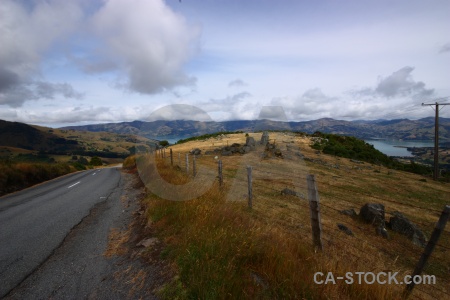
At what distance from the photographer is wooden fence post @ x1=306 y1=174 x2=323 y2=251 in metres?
5.46

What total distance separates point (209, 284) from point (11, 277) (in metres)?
4.70

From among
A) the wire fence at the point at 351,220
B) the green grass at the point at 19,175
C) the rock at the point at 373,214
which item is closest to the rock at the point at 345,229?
the wire fence at the point at 351,220

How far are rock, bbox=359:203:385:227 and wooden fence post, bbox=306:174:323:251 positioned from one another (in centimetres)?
609

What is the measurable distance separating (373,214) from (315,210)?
21.5 feet

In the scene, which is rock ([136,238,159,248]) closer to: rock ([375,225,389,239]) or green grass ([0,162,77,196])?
rock ([375,225,389,239])

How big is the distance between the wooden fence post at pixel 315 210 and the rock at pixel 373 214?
609cm

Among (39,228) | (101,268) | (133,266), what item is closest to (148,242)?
(133,266)

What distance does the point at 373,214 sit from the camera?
10.3 meters

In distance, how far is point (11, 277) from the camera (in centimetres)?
511

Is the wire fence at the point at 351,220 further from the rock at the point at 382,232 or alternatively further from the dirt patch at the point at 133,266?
the dirt patch at the point at 133,266

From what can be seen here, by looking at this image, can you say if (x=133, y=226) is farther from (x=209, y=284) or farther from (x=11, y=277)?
(x=209, y=284)

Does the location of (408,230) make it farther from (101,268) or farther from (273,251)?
(101,268)

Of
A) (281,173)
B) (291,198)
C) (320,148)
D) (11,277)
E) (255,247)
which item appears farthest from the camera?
(320,148)

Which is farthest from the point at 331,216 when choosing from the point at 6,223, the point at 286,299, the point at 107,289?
the point at 6,223
